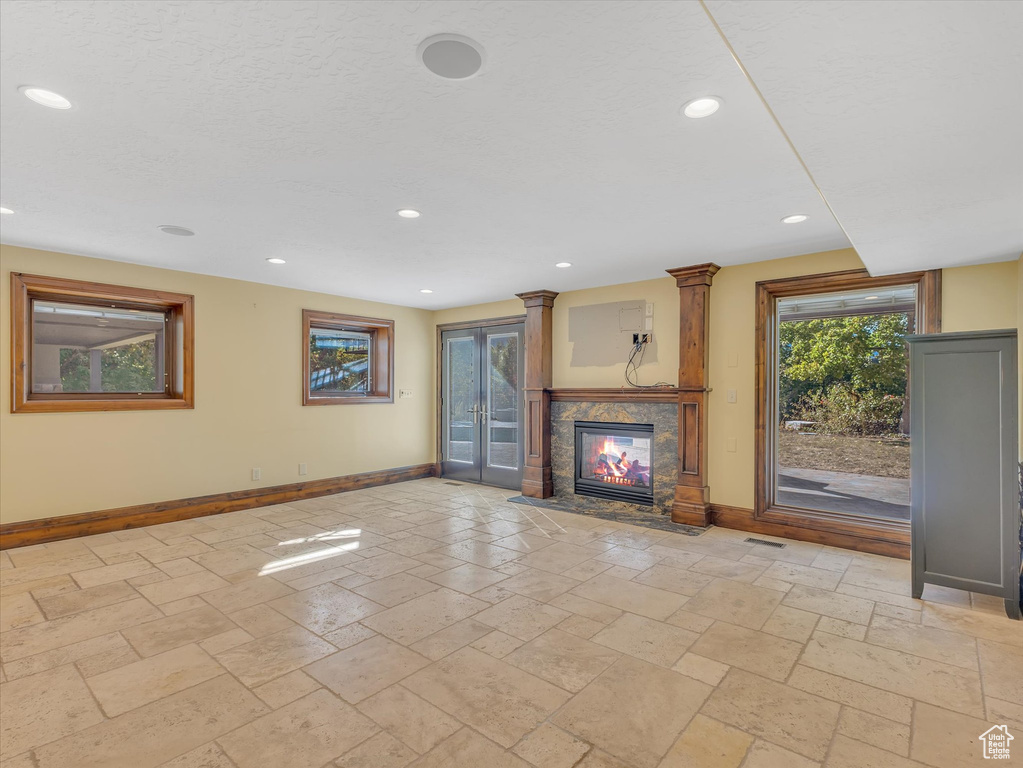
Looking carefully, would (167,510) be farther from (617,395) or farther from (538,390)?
(617,395)

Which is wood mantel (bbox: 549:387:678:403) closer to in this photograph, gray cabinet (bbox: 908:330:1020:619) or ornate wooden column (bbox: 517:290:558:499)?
ornate wooden column (bbox: 517:290:558:499)

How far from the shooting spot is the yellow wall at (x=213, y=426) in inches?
165

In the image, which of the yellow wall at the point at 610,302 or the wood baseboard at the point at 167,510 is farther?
the yellow wall at the point at 610,302

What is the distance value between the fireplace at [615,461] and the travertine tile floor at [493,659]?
4.48 feet

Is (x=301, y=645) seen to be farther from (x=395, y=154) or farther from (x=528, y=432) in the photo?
(x=528, y=432)

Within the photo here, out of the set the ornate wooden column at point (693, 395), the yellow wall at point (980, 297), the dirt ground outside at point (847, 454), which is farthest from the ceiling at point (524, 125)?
the dirt ground outside at point (847, 454)

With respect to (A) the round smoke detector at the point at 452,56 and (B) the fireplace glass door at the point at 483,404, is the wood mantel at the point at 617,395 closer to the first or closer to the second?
(B) the fireplace glass door at the point at 483,404

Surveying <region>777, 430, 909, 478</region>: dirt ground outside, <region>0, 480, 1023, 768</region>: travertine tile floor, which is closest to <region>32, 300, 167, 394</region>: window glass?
<region>0, 480, 1023, 768</region>: travertine tile floor

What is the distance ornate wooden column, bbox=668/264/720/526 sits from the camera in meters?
4.71

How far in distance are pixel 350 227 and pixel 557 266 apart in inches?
75.9

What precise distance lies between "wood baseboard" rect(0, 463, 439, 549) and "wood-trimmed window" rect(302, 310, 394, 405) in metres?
1.00

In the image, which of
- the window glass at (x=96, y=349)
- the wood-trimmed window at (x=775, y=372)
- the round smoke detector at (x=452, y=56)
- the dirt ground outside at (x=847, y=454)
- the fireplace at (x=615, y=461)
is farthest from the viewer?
the dirt ground outside at (x=847, y=454)

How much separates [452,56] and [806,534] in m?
4.34

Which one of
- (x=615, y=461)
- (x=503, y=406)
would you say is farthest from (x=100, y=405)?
(x=615, y=461)
